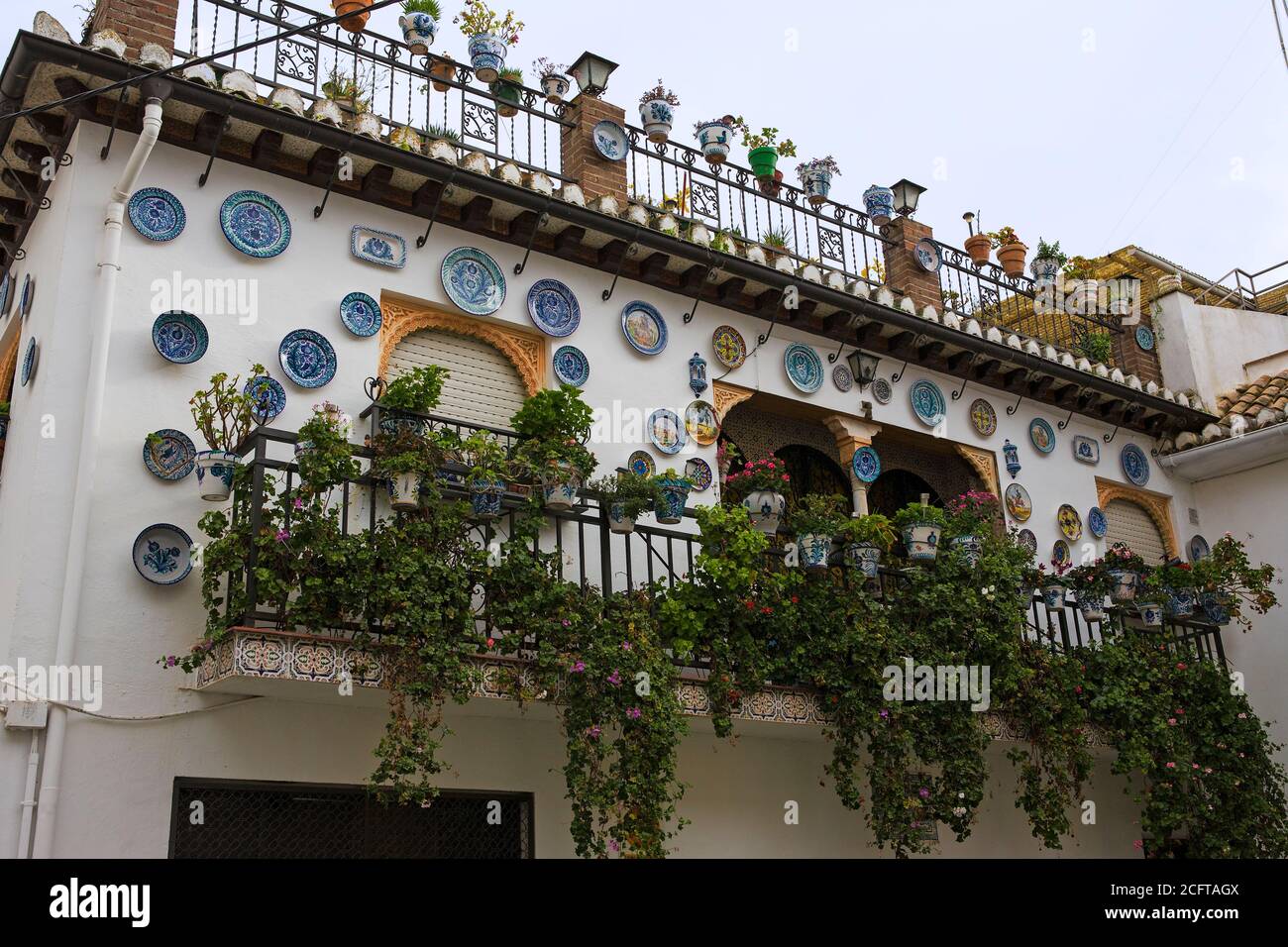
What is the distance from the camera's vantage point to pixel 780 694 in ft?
29.0

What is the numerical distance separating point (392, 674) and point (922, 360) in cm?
657

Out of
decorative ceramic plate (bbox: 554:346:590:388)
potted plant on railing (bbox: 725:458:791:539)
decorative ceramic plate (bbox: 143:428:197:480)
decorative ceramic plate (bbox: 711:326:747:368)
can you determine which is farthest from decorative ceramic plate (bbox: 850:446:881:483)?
decorative ceramic plate (bbox: 143:428:197:480)

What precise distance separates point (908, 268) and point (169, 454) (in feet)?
23.6

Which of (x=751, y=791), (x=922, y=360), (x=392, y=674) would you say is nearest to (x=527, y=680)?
(x=392, y=674)

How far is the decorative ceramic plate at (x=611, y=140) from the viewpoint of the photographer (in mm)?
10516

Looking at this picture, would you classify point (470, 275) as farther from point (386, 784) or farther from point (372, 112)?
point (386, 784)

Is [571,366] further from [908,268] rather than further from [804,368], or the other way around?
[908,268]

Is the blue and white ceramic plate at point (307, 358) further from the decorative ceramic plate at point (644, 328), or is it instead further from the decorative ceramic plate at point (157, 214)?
the decorative ceramic plate at point (644, 328)

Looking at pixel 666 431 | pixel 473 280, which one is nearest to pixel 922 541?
pixel 666 431

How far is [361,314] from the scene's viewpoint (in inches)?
346

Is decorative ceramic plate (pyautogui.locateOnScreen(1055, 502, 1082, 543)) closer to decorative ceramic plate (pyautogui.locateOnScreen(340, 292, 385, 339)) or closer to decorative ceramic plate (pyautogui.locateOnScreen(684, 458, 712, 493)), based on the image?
decorative ceramic plate (pyautogui.locateOnScreen(684, 458, 712, 493))

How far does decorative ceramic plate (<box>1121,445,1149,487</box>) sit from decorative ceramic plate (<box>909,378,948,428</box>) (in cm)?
266

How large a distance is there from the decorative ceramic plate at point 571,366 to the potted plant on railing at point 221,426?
7.70 feet
